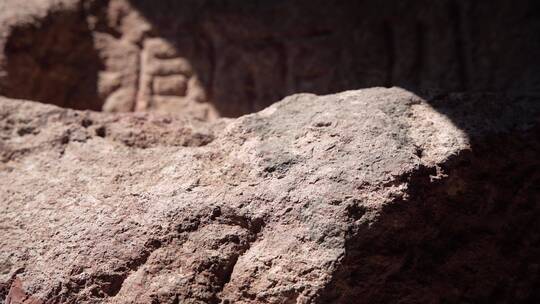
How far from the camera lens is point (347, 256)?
92 centimetres

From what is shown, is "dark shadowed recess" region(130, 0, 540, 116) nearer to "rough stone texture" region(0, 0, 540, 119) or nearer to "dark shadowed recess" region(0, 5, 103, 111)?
"rough stone texture" region(0, 0, 540, 119)

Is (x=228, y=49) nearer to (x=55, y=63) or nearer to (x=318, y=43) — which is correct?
(x=318, y=43)

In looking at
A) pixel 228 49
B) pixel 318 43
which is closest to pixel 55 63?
pixel 228 49

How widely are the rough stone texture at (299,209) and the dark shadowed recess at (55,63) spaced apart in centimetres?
70

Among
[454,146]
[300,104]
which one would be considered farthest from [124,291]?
[454,146]

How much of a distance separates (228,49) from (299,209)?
1220 mm

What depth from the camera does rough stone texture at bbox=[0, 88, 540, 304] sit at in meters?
0.94

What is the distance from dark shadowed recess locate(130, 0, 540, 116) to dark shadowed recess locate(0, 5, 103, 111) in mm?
260

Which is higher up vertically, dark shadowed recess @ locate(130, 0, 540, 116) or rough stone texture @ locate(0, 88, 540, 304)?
dark shadowed recess @ locate(130, 0, 540, 116)

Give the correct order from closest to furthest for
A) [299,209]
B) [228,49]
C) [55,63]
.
Result: 1. [299,209]
2. [55,63]
3. [228,49]

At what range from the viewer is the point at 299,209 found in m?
0.95

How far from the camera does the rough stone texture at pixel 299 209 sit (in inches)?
37.0

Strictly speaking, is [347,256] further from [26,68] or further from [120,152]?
[26,68]

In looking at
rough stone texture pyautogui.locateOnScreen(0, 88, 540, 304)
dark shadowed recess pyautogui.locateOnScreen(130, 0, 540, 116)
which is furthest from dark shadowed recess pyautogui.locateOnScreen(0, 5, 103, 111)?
rough stone texture pyautogui.locateOnScreen(0, 88, 540, 304)
